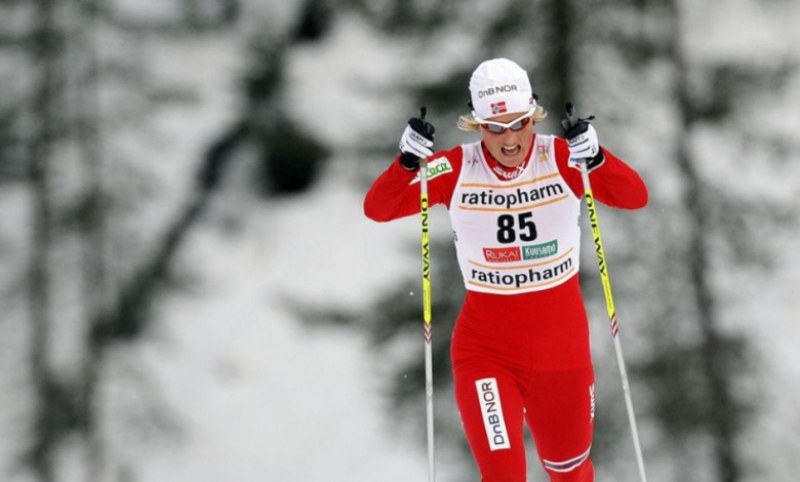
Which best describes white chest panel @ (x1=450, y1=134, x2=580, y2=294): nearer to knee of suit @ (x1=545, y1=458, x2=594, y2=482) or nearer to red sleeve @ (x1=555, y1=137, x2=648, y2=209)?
red sleeve @ (x1=555, y1=137, x2=648, y2=209)

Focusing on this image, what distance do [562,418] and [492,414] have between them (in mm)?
323

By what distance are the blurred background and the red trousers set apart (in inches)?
127

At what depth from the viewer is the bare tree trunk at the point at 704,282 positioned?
7801 millimetres

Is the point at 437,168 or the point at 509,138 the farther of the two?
Answer: the point at 437,168

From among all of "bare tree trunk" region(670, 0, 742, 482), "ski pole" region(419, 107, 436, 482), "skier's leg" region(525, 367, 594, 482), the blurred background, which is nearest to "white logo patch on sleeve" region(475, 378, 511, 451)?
"skier's leg" region(525, 367, 594, 482)

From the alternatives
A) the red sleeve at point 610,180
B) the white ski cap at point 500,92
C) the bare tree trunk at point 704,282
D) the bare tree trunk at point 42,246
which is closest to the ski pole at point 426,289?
the white ski cap at point 500,92

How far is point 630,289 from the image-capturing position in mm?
7699

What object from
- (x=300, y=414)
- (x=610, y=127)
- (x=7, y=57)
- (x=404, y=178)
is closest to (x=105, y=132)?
(x=7, y=57)

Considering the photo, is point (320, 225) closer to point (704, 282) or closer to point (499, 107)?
point (704, 282)

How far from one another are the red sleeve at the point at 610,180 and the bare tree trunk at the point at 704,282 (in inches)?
142

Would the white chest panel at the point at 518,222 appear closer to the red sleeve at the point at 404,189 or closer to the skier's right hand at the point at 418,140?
the red sleeve at the point at 404,189

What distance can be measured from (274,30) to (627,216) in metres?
2.57

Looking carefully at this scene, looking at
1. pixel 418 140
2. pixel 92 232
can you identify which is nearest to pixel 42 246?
pixel 92 232

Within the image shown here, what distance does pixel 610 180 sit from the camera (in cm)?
426
